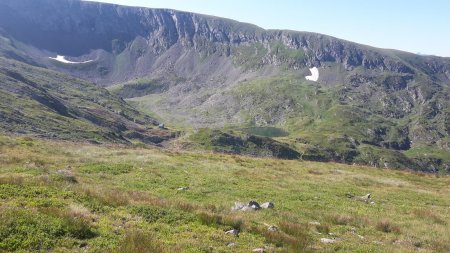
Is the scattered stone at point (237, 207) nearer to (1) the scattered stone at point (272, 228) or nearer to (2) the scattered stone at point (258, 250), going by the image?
(1) the scattered stone at point (272, 228)

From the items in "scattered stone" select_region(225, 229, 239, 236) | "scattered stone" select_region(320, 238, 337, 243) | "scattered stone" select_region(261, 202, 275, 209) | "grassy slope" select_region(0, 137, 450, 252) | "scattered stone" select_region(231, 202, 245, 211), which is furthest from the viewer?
"scattered stone" select_region(261, 202, 275, 209)

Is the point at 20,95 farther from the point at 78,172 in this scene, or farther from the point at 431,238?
the point at 431,238

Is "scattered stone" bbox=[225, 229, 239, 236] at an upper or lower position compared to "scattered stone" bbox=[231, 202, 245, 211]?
upper

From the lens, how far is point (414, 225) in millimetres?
23797

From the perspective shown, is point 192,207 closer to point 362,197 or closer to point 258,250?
point 258,250

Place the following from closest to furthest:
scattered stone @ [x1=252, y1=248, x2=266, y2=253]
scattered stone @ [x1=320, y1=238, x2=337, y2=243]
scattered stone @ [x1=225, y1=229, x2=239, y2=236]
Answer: scattered stone @ [x1=252, y1=248, x2=266, y2=253]
scattered stone @ [x1=225, y1=229, x2=239, y2=236]
scattered stone @ [x1=320, y1=238, x2=337, y2=243]

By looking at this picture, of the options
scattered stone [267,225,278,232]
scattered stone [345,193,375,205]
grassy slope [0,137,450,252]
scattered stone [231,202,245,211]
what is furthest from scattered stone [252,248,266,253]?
scattered stone [345,193,375,205]

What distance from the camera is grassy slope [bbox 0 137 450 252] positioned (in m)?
15.2

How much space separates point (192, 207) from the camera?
2189 cm

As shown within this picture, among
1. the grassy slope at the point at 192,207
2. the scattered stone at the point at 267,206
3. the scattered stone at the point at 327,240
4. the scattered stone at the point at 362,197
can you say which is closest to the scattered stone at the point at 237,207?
the grassy slope at the point at 192,207

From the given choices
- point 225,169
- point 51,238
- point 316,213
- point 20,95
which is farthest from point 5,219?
point 20,95

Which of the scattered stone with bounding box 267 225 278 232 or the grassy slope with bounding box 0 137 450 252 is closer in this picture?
the grassy slope with bounding box 0 137 450 252

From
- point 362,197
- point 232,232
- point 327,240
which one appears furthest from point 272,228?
point 362,197

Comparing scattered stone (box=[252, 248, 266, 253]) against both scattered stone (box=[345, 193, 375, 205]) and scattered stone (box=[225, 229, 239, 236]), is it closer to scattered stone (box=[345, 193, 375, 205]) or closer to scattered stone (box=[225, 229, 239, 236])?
scattered stone (box=[225, 229, 239, 236])
